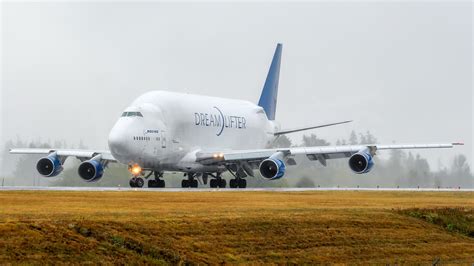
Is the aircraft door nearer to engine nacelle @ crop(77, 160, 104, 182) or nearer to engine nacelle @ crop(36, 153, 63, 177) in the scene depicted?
engine nacelle @ crop(77, 160, 104, 182)

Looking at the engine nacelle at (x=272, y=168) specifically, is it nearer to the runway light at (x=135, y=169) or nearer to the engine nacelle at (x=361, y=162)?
the engine nacelle at (x=361, y=162)

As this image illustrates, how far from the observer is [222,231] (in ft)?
110

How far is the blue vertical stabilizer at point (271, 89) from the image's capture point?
8975 centimetres

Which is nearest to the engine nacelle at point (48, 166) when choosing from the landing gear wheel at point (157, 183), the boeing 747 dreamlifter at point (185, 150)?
the boeing 747 dreamlifter at point (185, 150)

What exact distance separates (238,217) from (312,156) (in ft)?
111

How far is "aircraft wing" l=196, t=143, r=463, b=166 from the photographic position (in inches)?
2623

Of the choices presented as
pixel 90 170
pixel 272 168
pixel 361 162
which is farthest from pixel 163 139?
pixel 361 162

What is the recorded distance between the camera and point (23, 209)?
3534cm

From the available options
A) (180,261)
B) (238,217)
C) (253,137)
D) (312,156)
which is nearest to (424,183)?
(253,137)

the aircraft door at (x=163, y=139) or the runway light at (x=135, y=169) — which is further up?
the aircraft door at (x=163, y=139)

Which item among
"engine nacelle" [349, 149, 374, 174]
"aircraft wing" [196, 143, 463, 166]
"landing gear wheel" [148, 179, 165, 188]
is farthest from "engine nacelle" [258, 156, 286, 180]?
"landing gear wheel" [148, 179, 165, 188]

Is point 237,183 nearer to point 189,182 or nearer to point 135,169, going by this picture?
point 189,182

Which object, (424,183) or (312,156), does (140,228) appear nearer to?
(312,156)

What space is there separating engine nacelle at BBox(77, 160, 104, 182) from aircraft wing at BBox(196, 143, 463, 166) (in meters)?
7.42
